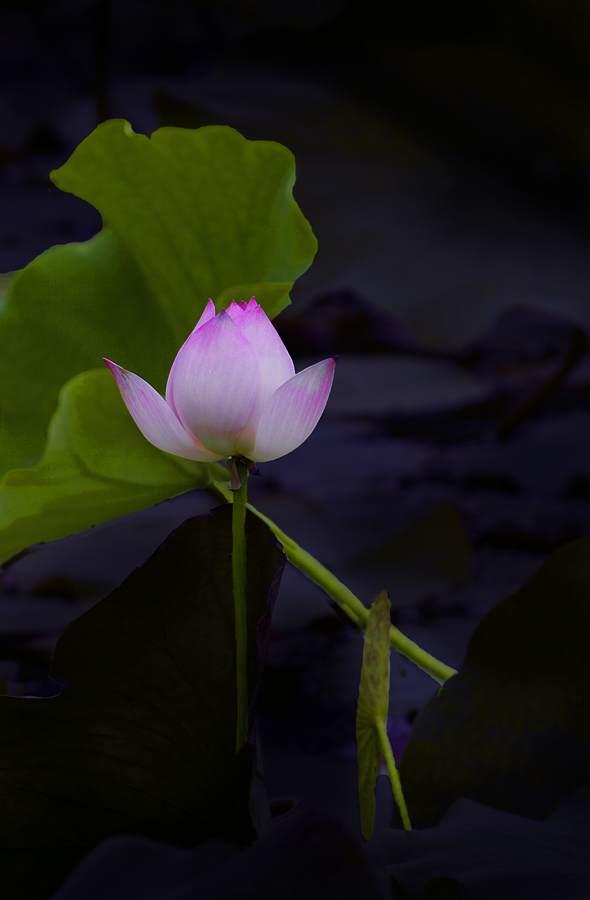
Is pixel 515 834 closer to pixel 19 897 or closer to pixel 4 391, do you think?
pixel 19 897

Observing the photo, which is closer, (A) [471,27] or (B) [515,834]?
(B) [515,834]

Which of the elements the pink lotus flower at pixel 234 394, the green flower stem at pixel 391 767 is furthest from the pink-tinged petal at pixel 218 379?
the green flower stem at pixel 391 767

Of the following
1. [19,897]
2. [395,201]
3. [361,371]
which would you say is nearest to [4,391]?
[19,897]

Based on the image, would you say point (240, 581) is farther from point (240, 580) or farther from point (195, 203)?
point (195, 203)

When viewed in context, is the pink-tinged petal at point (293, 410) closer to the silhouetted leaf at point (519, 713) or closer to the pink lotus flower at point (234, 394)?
the pink lotus flower at point (234, 394)

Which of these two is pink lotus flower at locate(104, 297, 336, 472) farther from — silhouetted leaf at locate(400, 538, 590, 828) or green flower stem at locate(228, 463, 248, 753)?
silhouetted leaf at locate(400, 538, 590, 828)

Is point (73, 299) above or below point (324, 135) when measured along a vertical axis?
below

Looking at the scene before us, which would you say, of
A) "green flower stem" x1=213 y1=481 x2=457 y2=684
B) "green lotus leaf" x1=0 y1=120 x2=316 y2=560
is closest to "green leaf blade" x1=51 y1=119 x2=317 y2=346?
"green lotus leaf" x1=0 y1=120 x2=316 y2=560
